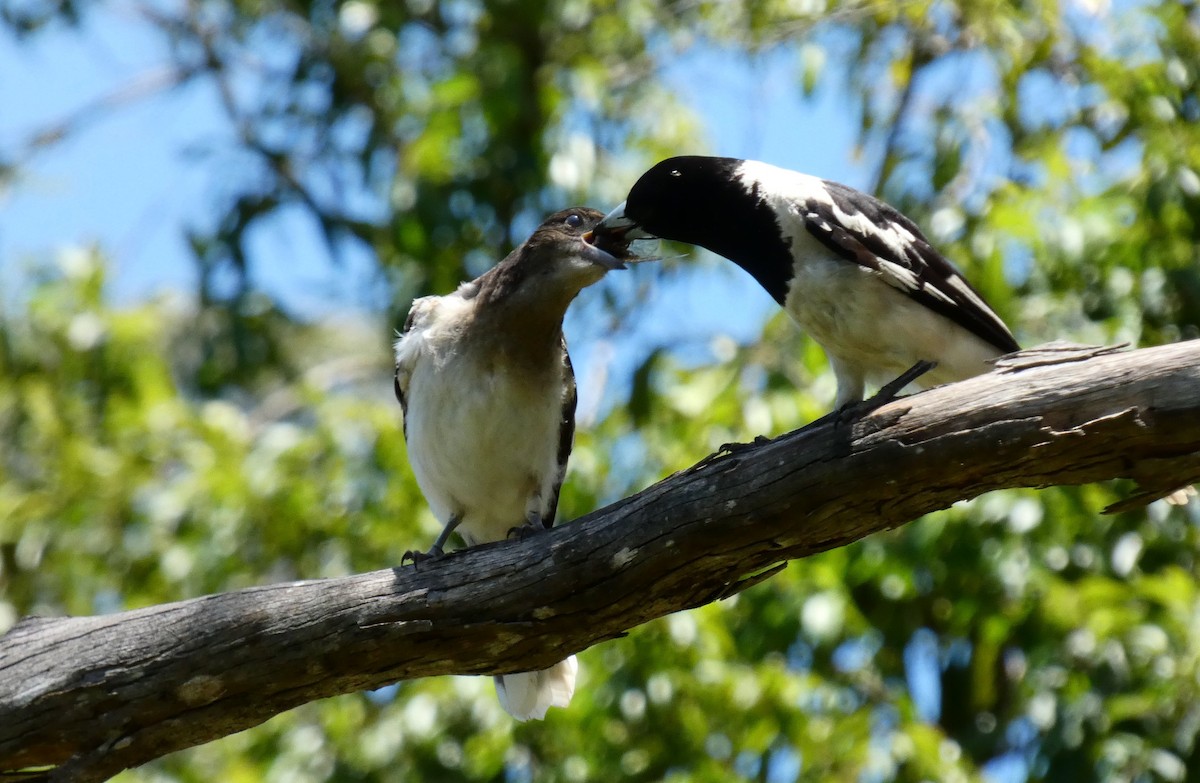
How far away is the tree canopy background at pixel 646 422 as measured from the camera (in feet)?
17.1

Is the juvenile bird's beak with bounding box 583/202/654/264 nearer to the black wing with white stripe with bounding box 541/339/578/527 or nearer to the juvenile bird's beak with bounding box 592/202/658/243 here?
the juvenile bird's beak with bounding box 592/202/658/243

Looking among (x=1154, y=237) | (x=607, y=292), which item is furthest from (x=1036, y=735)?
(x=607, y=292)

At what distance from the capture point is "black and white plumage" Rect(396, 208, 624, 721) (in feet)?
15.1

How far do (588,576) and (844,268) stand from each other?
1204 mm

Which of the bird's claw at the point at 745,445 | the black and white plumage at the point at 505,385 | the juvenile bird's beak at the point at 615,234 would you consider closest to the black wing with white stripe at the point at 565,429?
the black and white plumage at the point at 505,385

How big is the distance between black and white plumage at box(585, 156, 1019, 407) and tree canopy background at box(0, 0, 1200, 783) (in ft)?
3.24

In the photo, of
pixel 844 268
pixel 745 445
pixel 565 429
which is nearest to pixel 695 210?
pixel 844 268

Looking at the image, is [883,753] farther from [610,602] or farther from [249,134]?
[249,134]

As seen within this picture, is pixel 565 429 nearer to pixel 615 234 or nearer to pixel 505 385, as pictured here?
pixel 505 385

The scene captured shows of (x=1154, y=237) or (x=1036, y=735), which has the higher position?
(x=1154, y=237)

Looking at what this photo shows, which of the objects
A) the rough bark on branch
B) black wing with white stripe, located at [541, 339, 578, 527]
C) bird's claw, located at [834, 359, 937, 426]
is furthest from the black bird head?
the rough bark on branch

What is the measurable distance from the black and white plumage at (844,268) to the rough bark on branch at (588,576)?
699 millimetres

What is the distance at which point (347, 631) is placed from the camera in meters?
3.74

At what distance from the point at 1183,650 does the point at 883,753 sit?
3.70 feet
